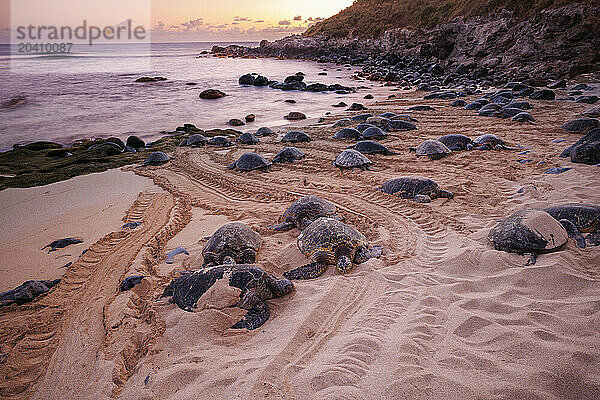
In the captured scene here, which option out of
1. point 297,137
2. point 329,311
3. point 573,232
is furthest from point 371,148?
point 329,311

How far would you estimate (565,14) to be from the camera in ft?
70.9

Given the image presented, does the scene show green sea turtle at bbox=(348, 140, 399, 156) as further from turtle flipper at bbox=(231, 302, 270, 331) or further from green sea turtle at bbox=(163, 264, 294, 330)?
turtle flipper at bbox=(231, 302, 270, 331)

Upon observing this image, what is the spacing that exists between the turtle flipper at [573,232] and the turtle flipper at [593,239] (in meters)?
0.09

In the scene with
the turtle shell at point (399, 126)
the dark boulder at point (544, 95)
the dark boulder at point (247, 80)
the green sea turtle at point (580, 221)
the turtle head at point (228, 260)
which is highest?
the dark boulder at point (247, 80)

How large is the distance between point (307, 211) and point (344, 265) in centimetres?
161

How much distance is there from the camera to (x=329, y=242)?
429 centimetres

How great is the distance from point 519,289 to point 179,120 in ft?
56.7

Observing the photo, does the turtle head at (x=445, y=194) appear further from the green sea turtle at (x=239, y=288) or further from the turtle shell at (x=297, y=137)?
the turtle shell at (x=297, y=137)

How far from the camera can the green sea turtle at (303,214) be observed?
211 inches

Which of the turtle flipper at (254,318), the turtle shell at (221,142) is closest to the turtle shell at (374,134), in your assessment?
the turtle shell at (221,142)

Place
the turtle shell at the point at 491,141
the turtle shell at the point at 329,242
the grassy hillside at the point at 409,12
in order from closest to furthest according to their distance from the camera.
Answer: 1. the turtle shell at the point at 329,242
2. the turtle shell at the point at 491,141
3. the grassy hillside at the point at 409,12

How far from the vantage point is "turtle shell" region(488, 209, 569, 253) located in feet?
12.0

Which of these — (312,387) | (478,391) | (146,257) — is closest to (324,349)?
(312,387)

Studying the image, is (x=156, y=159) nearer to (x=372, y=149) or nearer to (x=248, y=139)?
(x=248, y=139)
